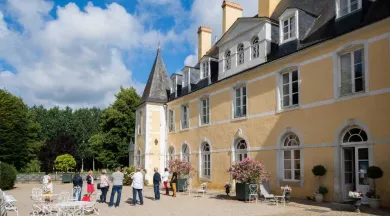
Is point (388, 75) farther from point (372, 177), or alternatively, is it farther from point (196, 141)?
point (196, 141)

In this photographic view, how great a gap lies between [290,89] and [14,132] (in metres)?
32.6

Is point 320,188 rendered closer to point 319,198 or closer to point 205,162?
point 319,198

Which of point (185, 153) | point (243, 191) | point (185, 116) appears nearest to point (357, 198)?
point (243, 191)

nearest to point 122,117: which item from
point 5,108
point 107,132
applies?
point 107,132

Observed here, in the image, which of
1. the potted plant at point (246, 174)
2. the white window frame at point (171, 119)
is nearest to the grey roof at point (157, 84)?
the white window frame at point (171, 119)

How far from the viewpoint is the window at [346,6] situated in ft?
39.9

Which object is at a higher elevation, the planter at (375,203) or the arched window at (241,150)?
the arched window at (241,150)

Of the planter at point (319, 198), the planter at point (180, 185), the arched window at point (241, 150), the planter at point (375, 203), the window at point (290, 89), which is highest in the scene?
the window at point (290, 89)

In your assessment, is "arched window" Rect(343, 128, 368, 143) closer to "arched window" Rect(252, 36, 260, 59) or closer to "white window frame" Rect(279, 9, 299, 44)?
"white window frame" Rect(279, 9, 299, 44)

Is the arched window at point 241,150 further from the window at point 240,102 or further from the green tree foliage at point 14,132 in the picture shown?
the green tree foliage at point 14,132

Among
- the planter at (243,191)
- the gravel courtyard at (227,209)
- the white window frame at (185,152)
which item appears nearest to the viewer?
the gravel courtyard at (227,209)

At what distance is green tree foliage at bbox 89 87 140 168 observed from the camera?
34.0 meters

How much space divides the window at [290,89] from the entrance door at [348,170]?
2.80 m

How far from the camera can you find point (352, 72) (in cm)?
1172
